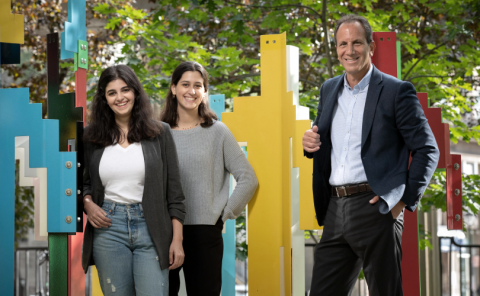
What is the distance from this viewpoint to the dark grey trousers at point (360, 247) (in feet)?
7.74

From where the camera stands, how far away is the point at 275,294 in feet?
10.8

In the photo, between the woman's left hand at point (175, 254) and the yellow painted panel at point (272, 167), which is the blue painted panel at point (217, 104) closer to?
the yellow painted panel at point (272, 167)

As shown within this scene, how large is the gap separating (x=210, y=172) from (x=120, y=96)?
0.69m

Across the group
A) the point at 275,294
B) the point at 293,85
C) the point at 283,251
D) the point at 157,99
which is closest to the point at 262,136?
the point at 293,85

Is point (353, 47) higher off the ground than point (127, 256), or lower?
higher

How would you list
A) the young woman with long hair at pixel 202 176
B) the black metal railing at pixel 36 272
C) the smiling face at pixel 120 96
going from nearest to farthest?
the smiling face at pixel 120 96, the young woman with long hair at pixel 202 176, the black metal railing at pixel 36 272

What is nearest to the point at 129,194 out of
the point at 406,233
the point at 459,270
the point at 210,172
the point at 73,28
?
the point at 210,172

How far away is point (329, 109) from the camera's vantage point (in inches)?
102

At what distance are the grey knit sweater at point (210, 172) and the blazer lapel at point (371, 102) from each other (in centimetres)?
93

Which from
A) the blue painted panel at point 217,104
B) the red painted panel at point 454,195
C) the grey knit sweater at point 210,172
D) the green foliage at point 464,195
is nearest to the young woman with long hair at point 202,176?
the grey knit sweater at point 210,172

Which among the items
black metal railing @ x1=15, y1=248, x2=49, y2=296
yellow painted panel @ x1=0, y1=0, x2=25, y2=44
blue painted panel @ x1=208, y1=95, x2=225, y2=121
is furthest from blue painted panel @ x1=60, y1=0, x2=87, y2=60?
black metal railing @ x1=15, y1=248, x2=49, y2=296

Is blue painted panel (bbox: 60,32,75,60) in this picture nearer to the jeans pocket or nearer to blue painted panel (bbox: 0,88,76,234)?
blue painted panel (bbox: 0,88,76,234)

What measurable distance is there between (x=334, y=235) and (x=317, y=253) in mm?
165

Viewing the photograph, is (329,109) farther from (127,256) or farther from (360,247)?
(127,256)
